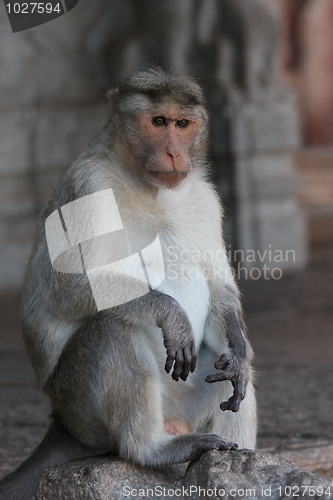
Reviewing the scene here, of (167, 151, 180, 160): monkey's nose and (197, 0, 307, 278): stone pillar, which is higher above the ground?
(167, 151, 180, 160): monkey's nose

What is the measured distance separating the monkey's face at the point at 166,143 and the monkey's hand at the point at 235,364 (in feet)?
2.26

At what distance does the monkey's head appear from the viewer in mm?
3516

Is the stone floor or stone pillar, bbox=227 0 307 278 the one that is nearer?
the stone floor

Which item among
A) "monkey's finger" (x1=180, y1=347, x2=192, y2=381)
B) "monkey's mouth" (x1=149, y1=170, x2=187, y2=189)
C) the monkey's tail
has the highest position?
"monkey's mouth" (x1=149, y1=170, x2=187, y2=189)

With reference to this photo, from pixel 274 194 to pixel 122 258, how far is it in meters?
7.10

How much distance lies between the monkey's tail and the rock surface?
248mm

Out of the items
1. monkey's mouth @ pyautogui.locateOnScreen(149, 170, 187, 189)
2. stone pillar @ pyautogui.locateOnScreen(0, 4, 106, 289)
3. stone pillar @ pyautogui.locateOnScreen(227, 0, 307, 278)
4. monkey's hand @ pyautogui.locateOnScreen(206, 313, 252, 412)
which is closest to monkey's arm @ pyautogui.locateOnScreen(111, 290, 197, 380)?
monkey's hand @ pyautogui.locateOnScreen(206, 313, 252, 412)

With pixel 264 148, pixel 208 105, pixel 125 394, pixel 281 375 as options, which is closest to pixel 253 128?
pixel 264 148

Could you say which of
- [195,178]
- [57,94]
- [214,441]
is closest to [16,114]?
[57,94]

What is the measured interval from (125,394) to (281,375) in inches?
128

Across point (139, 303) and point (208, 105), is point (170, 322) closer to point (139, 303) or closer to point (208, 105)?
point (139, 303)

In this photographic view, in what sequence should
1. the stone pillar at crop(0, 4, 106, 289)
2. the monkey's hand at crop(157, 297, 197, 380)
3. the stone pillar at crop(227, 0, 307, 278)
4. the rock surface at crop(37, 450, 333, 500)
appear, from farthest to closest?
the stone pillar at crop(227, 0, 307, 278)
the stone pillar at crop(0, 4, 106, 289)
the monkey's hand at crop(157, 297, 197, 380)
the rock surface at crop(37, 450, 333, 500)

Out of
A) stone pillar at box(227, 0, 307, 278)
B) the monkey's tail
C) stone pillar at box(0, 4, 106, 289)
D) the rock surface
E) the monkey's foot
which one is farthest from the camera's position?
stone pillar at box(227, 0, 307, 278)

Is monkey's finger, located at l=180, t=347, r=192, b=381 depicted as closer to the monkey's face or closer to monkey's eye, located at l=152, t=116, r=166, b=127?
the monkey's face
